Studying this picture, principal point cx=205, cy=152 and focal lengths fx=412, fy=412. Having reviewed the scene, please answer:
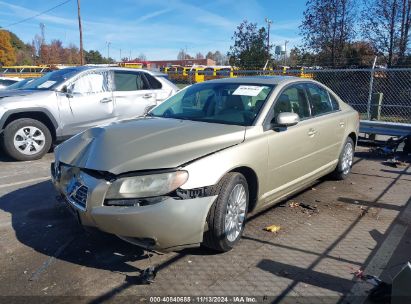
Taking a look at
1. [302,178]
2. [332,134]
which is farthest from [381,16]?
[302,178]

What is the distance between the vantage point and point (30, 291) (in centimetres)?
318

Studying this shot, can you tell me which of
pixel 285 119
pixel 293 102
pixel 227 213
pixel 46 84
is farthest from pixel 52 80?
pixel 227 213

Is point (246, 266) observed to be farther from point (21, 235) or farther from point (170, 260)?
point (21, 235)

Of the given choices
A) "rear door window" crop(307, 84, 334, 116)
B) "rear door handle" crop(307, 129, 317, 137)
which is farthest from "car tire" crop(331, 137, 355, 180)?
"rear door handle" crop(307, 129, 317, 137)

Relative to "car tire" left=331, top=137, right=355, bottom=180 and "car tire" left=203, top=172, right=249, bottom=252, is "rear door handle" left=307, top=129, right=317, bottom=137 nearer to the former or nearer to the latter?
"car tire" left=331, top=137, right=355, bottom=180

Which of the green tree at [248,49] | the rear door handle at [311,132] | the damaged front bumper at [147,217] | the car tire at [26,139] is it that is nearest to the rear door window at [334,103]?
the rear door handle at [311,132]

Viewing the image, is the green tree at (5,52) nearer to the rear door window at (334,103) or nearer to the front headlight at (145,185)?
the rear door window at (334,103)

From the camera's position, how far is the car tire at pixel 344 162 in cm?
623

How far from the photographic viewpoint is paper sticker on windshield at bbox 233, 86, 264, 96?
4709 mm

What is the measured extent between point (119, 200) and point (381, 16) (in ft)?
50.4

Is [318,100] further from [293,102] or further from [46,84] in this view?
[46,84]

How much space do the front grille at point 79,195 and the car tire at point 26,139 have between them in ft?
14.3

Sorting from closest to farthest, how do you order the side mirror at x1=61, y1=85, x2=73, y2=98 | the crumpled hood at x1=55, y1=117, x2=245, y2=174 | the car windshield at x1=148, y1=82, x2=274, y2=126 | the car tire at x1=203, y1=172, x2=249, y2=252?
the crumpled hood at x1=55, y1=117, x2=245, y2=174 < the car tire at x1=203, y1=172, x2=249, y2=252 < the car windshield at x1=148, y1=82, x2=274, y2=126 < the side mirror at x1=61, y1=85, x2=73, y2=98

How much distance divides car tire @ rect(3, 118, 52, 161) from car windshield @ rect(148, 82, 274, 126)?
327 cm
